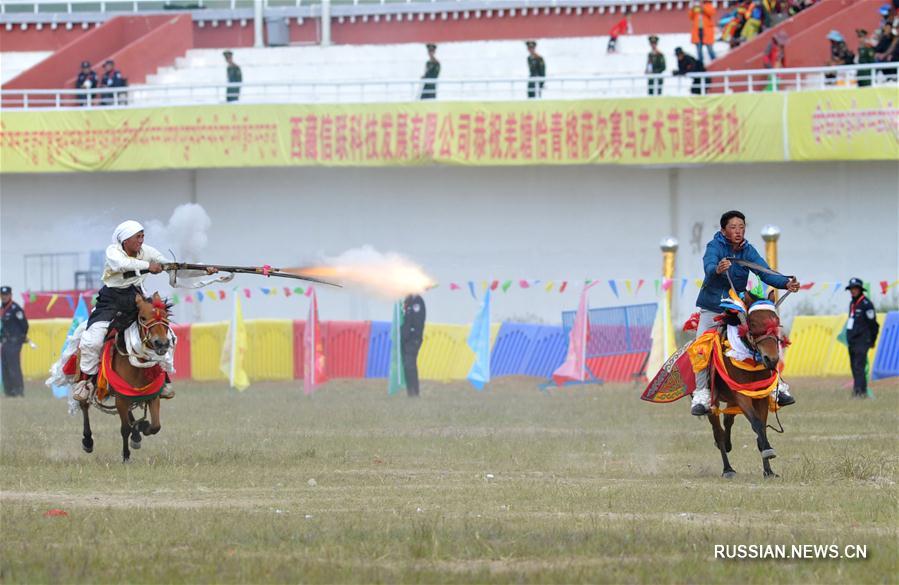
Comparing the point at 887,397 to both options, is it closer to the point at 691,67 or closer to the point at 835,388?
the point at 835,388

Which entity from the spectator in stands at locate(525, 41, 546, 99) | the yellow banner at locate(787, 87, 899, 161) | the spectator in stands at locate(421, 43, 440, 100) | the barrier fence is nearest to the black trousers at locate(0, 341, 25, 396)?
the barrier fence

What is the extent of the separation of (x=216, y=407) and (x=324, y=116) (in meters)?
13.2

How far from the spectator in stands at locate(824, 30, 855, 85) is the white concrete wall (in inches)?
96.5

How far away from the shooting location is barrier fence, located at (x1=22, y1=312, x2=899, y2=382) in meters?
29.7

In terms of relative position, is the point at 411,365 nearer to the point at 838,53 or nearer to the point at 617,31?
the point at 838,53

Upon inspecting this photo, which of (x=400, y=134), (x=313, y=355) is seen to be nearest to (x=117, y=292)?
(x=313, y=355)

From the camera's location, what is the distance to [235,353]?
29375 mm

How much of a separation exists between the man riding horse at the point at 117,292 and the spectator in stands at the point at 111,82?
2319 cm

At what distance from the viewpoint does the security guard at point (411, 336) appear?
27.1m

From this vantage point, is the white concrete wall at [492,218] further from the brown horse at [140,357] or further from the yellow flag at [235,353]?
the brown horse at [140,357]

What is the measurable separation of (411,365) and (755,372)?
45.2ft

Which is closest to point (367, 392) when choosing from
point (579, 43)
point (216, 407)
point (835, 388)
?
point (216, 407)

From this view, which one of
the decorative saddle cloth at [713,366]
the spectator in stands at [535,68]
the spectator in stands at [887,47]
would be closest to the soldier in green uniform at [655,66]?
the spectator in stands at [535,68]

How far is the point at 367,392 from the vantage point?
28438 millimetres
